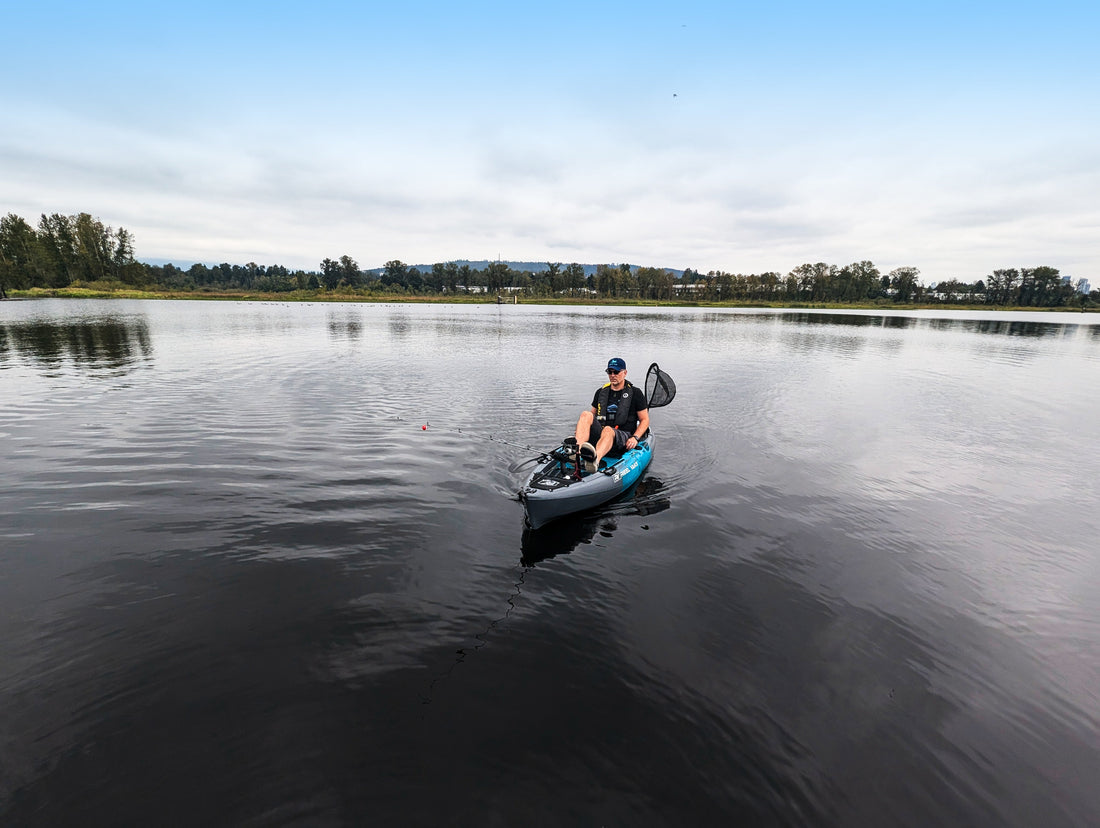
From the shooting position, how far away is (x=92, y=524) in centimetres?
997

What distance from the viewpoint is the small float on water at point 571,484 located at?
1031 centimetres

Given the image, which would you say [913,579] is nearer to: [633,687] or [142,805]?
[633,687]

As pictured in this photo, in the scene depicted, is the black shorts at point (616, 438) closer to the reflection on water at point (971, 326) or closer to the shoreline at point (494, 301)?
the reflection on water at point (971, 326)

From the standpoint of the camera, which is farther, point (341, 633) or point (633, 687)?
point (341, 633)

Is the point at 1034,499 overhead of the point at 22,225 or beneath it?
beneath

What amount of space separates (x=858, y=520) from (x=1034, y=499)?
628cm

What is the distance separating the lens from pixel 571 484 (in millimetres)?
10867

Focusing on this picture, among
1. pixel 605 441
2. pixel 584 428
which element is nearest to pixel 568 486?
pixel 584 428

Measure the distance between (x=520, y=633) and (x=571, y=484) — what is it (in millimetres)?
3943

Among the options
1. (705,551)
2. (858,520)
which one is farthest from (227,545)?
(858,520)

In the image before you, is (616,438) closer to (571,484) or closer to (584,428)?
(584,428)

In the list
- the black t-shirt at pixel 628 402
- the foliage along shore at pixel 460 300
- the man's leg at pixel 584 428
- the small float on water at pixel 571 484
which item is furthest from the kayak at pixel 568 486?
the foliage along shore at pixel 460 300

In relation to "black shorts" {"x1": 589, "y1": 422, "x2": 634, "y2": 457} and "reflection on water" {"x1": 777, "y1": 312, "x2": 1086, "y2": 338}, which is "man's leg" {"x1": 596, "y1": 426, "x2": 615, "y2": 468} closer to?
"black shorts" {"x1": 589, "y1": 422, "x2": 634, "y2": 457}

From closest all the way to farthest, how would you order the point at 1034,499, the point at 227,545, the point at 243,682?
the point at 243,682 < the point at 227,545 < the point at 1034,499
